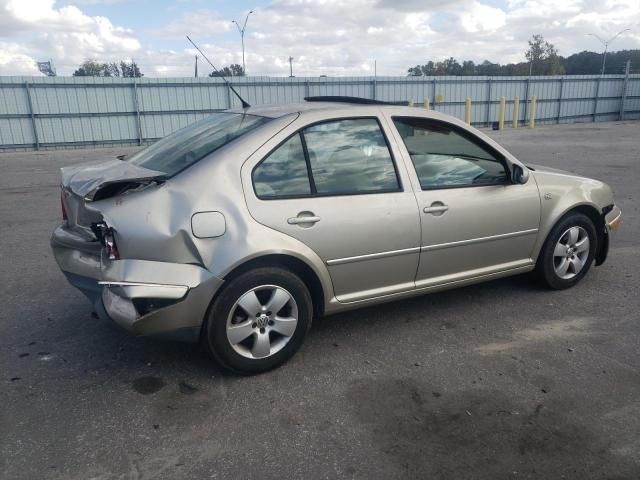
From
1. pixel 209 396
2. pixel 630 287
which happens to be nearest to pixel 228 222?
pixel 209 396

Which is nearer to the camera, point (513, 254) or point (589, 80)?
point (513, 254)

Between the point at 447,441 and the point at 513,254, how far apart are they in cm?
201

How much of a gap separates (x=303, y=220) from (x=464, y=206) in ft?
4.25

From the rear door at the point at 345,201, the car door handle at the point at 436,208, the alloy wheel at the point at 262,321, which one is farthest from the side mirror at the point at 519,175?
the alloy wheel at the point at 262,321

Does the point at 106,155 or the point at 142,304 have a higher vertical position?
the point at 142,304

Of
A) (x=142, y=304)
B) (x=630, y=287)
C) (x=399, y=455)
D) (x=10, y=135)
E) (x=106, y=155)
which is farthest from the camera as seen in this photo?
(x=10, y=135)

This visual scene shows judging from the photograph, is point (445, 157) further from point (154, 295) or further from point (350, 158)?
point (154, 295)

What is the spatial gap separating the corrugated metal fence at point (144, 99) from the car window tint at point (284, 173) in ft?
47.3

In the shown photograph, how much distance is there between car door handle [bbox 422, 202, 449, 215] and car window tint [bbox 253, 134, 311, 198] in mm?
886

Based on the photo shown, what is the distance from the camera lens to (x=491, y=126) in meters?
27.3

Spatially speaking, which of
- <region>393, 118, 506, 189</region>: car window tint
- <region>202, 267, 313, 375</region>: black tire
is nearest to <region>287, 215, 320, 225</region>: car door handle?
<region>202, 267, 313, 375</region>: black tire

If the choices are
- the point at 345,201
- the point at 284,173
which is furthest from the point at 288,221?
the point at 345,201

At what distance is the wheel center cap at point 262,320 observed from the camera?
3.24 meters

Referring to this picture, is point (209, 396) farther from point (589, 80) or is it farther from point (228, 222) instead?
point (589, 80)
